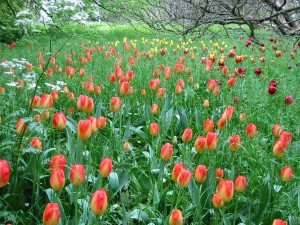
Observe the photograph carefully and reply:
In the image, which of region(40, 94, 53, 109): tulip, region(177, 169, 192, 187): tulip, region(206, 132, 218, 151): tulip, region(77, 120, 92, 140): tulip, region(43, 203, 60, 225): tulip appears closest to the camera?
region(43, 203, 60, 225): tulip

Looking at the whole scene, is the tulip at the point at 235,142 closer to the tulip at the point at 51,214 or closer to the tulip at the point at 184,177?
the tulip at the point at 184,177

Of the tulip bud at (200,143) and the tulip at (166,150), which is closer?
the tulip at (166,150)

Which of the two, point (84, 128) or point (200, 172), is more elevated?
point (84, 128)

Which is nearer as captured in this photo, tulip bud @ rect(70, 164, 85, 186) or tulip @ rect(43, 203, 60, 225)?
tulip @ rect(43, 203, 60, 225)

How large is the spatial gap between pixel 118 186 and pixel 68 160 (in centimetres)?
25

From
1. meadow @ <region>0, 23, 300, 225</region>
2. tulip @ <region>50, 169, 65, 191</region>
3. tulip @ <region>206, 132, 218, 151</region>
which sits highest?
tulip @ <region>206, 132, 218, 151</region>

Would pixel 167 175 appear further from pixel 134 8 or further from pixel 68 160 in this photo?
pixel 134 8

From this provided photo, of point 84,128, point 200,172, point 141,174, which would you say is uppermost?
point 84,128

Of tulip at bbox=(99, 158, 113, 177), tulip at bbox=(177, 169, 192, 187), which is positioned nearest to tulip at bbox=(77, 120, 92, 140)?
tulip at bbox=(99, 158, 113, 177)

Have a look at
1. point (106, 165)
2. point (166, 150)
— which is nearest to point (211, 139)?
point (166, 150)

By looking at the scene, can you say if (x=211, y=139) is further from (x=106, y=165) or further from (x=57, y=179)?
(x=57, y=179)

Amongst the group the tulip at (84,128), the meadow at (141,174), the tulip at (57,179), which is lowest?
the meadow at (141,174)

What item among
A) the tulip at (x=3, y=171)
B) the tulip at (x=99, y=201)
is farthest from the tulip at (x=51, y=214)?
the tulip at (x=3, y=171)

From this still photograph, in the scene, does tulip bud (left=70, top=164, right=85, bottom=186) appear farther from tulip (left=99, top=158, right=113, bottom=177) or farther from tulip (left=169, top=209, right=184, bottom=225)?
tulip (left=169, top=209, right=184, bottom=225)
